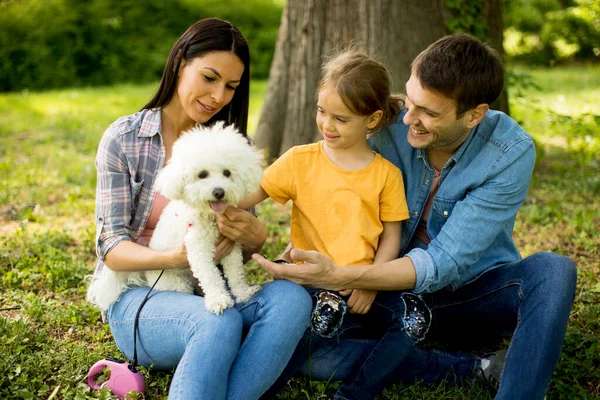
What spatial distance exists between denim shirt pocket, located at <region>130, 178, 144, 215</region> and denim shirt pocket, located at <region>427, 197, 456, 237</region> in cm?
145

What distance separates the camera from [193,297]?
2.67 metres

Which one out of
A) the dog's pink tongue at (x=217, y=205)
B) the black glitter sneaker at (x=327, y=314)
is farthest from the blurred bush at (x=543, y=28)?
the dog's pink tongue at (x=217, y=205)

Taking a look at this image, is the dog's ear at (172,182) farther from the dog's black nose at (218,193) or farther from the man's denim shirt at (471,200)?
the man's denim shirt at (471,200)

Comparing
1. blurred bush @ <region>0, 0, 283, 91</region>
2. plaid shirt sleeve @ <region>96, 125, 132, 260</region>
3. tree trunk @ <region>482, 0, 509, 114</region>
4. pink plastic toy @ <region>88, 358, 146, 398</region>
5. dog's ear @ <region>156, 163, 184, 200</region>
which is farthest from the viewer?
blurred bush @ <region>0, 0, 283, 91</region>

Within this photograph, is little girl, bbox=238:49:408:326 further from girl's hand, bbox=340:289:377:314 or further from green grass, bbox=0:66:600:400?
green grass, bbox=0:66:600:400

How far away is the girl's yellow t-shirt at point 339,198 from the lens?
9.14 ft

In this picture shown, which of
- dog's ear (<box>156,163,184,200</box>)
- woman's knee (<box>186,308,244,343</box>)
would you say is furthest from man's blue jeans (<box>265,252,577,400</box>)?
dog's ear (<box>156,163,184,200</box>)

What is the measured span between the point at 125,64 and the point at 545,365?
13.2 m

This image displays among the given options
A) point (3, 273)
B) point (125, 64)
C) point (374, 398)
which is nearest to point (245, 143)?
point (374, 398)

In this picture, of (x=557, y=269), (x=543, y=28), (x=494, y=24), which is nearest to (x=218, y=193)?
(x=557, y=269)

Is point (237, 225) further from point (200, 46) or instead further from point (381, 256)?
point (200, 46)

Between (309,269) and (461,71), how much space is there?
43.8 inches

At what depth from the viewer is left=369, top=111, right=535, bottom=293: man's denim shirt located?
268 cm

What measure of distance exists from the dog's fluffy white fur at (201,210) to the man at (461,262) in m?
0.25
